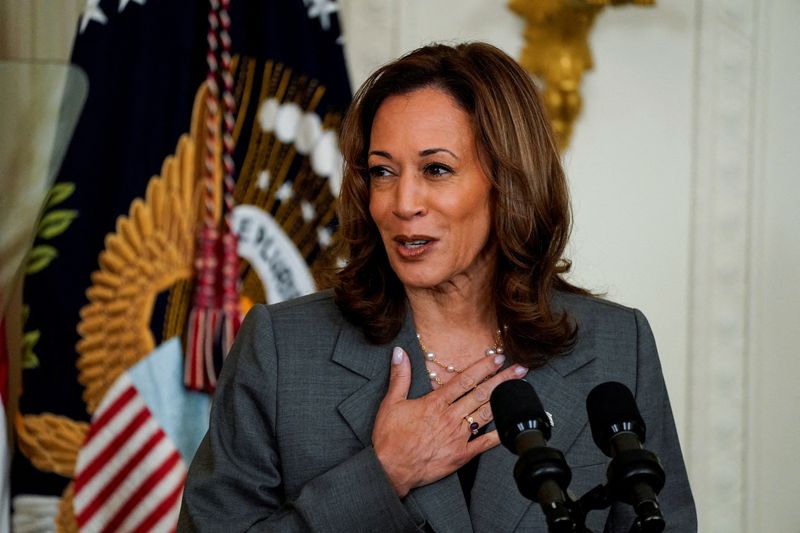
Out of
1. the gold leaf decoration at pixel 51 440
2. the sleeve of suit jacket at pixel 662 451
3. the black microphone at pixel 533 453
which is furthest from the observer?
the gold leaf decoration at pixel 51 440

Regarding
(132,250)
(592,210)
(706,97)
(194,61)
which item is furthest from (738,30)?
(132,250)

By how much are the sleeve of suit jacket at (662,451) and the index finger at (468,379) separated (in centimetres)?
33

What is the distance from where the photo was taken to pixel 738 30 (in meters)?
3.73

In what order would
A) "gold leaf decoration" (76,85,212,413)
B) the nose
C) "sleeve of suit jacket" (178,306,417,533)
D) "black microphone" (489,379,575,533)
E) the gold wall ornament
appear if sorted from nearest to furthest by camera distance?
"black microphone" (489,379,575,533) < "sleeve of suit jacket" (178,306,417,533) < the nose < "gold leaf decoration" (76,85,212,413) < the gold wall ornament

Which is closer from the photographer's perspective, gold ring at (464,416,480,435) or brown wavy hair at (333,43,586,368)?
gold ring at (464,416,480,435)

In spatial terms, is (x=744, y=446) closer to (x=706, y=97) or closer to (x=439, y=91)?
(x=706, y=97)

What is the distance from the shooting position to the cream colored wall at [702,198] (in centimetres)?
Answer: 372

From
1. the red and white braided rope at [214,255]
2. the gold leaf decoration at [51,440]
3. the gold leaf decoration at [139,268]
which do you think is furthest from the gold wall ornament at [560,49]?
the gold leaf decoration at [51,440]

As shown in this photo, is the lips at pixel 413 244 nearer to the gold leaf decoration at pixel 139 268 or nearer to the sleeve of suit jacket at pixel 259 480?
the sleeve of suit jacket at pixel 259 480

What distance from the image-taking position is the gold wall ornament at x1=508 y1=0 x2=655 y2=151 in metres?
3.67

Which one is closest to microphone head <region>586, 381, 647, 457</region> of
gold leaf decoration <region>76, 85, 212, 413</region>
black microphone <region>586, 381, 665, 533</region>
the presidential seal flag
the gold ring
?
black microphone <region>586, 381, 665, 533</region>

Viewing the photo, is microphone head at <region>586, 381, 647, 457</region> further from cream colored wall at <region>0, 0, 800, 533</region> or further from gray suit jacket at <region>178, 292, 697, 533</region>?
cream colored wall at <region>0, 0, 800, 533</region>

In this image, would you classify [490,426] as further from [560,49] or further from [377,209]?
[560,49]

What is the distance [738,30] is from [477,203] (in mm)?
2002
